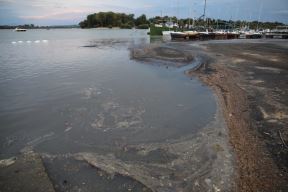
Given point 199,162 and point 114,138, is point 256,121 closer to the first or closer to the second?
point 199,162

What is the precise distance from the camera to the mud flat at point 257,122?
21.4 ft

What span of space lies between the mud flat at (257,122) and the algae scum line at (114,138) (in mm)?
453

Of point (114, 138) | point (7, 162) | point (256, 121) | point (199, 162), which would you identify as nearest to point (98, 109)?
point (114, 138)

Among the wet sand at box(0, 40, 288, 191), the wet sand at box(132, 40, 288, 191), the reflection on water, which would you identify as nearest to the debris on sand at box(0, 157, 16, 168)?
the wet sand at box(0, 40, 288, 191)

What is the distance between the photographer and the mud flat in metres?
6.51

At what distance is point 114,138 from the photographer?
357 inches

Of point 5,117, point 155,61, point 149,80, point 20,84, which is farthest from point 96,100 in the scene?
point 155,61

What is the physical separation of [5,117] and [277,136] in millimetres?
10975

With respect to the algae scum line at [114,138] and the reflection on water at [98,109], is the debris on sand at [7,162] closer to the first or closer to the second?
the algae scum line at [114,138]

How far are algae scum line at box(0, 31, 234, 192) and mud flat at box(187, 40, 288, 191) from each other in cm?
45

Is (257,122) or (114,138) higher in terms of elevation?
(257,122)

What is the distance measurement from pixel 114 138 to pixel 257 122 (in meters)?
5.55

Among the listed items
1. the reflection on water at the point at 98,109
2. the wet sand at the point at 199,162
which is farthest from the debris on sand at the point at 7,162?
the reflection on water at the point at 98,109

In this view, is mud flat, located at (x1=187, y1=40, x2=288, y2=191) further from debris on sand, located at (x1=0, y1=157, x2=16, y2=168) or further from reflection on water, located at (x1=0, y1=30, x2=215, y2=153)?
debris on sand, located at (x1=0, y1=157, x2=16, y2=168)
